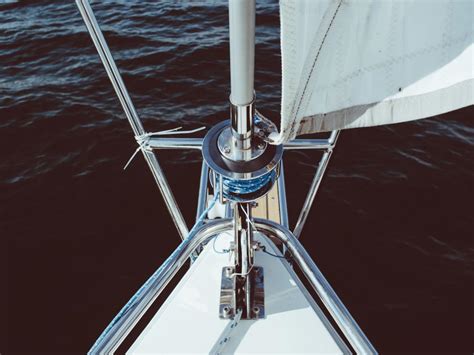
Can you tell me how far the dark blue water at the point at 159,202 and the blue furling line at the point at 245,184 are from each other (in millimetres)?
3501

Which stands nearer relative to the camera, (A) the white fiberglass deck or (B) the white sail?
(B) the white sail

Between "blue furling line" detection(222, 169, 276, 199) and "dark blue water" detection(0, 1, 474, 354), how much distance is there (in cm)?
350

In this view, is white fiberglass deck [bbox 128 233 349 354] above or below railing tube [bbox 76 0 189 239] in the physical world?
below

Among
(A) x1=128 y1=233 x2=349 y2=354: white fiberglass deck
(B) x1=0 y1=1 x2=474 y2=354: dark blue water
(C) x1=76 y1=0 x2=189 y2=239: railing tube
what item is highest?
(B) x1=0 y1=1 x2=474 y2=354: dark blue water

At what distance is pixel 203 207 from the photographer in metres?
2.64

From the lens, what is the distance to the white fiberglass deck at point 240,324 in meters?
1.95

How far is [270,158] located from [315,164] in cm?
506

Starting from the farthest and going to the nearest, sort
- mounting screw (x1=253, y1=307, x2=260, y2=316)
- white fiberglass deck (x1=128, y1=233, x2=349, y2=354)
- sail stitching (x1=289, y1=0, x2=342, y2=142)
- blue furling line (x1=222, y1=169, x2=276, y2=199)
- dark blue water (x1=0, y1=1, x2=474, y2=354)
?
dark blue water (x1=0, y1=1, x2=474, y2=354) → mounting screw (x1=253, y1=307, x2=260, y2=316) → white fiberglass deck (x1=128, y1=233, x2=349, y2=354) → blue furling line (x1=222, y1=169, x2=276, y2=199) → sail stitching (x1=289, y1=0, x2=342, y2=142)

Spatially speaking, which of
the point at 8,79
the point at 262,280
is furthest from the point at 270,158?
the point at 8,79

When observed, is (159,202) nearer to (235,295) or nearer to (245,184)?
(235,295)

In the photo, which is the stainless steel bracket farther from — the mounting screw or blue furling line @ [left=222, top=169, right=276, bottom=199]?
blue furling line @ [left=222, top=169, right=276, bottom=199]

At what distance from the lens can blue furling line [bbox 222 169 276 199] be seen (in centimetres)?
160

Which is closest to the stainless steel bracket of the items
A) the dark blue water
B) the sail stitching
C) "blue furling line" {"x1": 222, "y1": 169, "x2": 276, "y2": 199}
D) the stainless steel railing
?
the stainless steel railing

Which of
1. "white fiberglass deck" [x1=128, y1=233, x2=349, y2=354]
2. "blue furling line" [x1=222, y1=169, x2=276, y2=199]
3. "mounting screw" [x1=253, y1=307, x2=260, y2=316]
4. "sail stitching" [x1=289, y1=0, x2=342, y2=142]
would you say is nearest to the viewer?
"sail stitching" [x1=289, y1=0, x2=342, y2=142]
